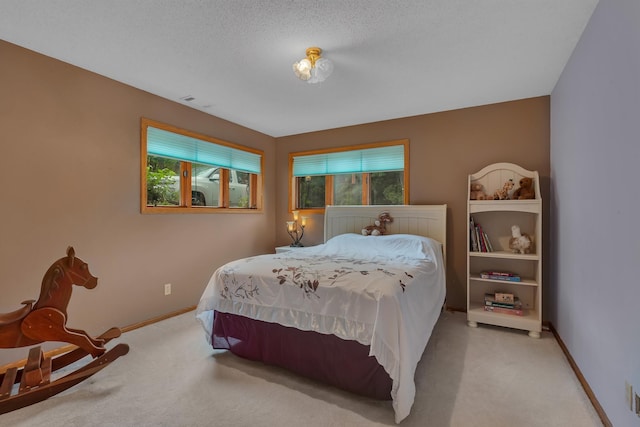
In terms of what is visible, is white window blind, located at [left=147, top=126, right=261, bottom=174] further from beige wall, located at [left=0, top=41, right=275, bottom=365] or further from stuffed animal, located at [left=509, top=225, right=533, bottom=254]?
stuffed animal, located at [left=509, top=225, right=533, bottom=254]

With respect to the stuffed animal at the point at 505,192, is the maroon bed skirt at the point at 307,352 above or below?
below

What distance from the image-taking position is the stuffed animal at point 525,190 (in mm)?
2891

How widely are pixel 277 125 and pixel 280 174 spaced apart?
0.85 m

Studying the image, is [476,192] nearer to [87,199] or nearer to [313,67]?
[313,67]

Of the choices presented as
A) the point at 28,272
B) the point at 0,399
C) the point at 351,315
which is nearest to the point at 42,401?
the point at 0,399

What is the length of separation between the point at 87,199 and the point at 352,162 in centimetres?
297

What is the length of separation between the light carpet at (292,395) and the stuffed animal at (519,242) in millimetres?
900

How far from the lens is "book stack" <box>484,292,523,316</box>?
2.90 meters

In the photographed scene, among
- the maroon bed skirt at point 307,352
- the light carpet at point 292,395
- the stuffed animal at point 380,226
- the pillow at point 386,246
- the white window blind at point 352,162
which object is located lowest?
the light carpet at point 292,395

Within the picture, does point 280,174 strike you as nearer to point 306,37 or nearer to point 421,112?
point 421,112

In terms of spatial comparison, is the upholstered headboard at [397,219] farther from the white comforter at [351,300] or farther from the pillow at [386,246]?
the white comforter at [351,300]

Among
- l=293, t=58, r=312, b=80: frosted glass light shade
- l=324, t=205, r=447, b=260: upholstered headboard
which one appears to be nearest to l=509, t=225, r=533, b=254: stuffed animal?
l=324, t=205, r=447, b=260: upholstered headboard

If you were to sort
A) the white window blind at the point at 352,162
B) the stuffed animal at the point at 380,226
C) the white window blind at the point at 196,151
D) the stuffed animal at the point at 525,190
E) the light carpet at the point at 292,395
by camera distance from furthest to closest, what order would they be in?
the white window blind at the point at 352,162
the stuffed animal at the point at 380,226
the white window blind at the point at 196,151
the stuffed animal at the point at 525,190
the light carpet at the point at 292,395

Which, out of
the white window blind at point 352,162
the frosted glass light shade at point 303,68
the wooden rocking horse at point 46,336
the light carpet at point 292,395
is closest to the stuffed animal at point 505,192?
the white window blind at point 352,162
